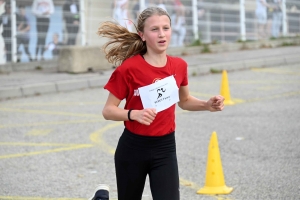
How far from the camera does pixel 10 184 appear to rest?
23.6 feet

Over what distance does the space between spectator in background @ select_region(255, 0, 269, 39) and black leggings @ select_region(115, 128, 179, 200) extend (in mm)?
18594

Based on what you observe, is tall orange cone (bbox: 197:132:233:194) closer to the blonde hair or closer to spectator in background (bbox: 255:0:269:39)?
the blonde hair

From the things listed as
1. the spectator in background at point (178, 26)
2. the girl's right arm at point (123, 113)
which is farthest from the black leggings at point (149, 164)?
the spectator in background at point (178, 26)

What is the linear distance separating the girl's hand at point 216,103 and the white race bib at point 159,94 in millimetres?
283

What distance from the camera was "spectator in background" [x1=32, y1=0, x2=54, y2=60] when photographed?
1706 centimetres

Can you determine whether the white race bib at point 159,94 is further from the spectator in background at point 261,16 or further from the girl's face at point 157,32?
the spectator in background at point 261,16

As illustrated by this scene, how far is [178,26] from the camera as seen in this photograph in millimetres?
20438

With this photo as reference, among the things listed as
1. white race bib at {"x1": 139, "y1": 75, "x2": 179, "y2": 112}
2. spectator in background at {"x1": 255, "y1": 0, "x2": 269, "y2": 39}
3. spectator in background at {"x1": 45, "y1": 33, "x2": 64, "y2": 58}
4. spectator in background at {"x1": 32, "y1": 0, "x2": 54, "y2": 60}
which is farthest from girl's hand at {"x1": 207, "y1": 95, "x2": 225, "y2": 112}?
spectator in background at {"x1": 255, "y1": 0, "x2": 269, "y2": 39}

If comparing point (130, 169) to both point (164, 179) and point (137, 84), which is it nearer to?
point (164, 179)

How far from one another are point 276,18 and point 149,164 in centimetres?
1968

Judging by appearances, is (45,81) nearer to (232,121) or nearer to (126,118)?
(232,121)

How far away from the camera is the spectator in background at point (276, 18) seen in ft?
76.6

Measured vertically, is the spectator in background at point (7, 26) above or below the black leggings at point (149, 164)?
above

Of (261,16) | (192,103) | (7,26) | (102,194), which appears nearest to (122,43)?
(192,103)
